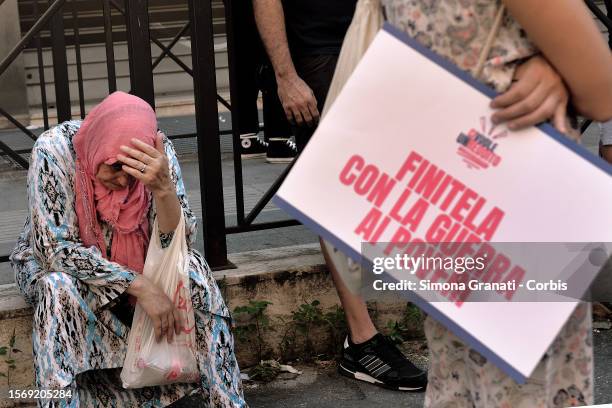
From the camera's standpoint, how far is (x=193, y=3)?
3488 millimetres

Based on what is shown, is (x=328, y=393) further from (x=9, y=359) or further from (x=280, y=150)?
(x=280, y=150)

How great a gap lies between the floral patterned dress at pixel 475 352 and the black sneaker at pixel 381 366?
1.49 metres

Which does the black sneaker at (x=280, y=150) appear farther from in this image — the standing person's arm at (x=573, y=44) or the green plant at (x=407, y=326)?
the standing person's arm at (x=573, y=44)

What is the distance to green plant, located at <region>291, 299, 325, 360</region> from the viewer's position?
3.60 metres

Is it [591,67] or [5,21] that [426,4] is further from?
[5,21]

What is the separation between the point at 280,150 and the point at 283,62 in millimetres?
2987

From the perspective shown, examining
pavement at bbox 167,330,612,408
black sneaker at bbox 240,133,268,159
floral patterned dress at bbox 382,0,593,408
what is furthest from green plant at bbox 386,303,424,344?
black sneaker at bbox 240,133,268,159

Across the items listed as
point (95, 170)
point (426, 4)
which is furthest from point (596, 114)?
point (95, 170)

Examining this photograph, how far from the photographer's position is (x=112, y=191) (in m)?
3.00

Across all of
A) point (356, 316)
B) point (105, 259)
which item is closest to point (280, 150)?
point (356, 316)

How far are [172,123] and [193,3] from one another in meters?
5.11

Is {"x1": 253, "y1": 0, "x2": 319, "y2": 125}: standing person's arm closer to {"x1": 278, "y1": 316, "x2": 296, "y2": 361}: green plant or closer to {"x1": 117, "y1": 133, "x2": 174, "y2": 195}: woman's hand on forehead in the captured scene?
{"x1": 117, "y1": 133, "x2": 174, "y2": 195}: woman's hand on forehead

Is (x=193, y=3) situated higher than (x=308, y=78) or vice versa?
(x=193, y=3)

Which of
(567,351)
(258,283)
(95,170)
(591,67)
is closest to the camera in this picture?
(591,67)
